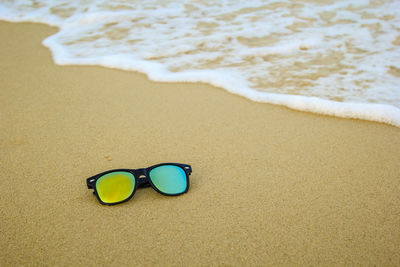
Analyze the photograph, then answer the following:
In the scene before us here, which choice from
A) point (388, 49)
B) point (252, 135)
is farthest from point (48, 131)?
point (388, 49)

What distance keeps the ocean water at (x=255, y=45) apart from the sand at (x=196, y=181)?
0.31 meters

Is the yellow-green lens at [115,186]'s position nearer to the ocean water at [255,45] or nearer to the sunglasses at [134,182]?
the sunglasses at [134,182]

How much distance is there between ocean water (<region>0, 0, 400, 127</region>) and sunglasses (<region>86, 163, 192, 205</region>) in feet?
3.77

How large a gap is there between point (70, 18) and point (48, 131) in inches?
132

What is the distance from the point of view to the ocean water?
260 cm

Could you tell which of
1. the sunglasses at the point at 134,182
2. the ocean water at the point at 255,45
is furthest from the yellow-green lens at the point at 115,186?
the ocean water at the point at 255,45

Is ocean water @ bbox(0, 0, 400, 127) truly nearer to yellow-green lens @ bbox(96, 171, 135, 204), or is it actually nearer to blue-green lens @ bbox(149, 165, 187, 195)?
blue-green lens @ bbox(149, 165, 187, 195)

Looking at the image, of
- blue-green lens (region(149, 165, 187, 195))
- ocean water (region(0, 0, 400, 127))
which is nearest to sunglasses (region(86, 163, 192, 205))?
blue-green lens (region(149, 165, 187, 195))

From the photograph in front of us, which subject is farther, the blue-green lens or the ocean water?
the ocean water

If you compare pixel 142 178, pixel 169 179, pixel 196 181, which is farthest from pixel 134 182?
pixel 196 181

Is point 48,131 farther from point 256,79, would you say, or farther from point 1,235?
point 256,79

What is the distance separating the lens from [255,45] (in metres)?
3.63

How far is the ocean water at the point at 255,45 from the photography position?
2604 mm

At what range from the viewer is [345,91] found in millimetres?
2590
